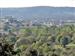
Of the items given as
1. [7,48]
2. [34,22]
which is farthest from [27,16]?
[7,48]

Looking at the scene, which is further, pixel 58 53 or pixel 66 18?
pixel 66 18

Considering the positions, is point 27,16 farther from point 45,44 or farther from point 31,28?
point 45,44

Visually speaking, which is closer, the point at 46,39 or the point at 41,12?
the point at 46,39

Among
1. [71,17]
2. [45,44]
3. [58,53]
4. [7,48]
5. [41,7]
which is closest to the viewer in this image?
[7,48]
